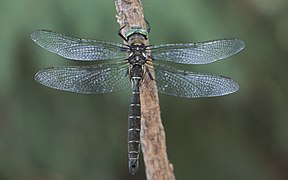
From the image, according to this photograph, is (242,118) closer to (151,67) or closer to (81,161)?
(81,161)

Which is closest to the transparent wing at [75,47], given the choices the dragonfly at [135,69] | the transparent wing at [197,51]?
the dragonfly at [135,69]

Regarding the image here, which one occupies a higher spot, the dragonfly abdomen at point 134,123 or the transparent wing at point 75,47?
the transparent wing at point 75,47

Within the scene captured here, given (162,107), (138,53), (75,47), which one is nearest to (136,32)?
(138,53)

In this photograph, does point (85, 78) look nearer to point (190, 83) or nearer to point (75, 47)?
point (75, 47)

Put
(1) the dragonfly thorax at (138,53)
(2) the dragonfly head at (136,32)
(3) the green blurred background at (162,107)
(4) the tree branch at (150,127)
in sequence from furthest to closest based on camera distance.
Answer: (3) the green blurred background at (162,107)
(1) the dragonfly thorax at (138,53)
(2) the dragonfly head at (136,32)
(4) the tree branch at (150,127)

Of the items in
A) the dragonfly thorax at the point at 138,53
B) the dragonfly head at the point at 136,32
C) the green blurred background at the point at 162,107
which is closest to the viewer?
the dragonfly head at the point at 136,32

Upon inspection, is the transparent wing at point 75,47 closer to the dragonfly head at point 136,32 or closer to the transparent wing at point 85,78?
the transparent wing at point 85,78

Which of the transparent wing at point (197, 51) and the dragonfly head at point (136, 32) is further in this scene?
the transparent wing at point (197, 51)
